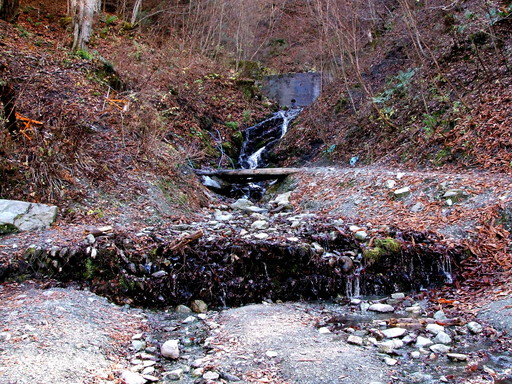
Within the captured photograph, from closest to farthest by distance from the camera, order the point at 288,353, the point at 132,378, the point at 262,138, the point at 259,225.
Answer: the point at 132,378 → the point at 288,353 → the point at 259,225 → the point at 262,138

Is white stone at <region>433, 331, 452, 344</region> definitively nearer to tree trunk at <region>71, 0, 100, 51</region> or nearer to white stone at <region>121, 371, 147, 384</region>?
white stone at <region>121, 371, 147, 384</region>

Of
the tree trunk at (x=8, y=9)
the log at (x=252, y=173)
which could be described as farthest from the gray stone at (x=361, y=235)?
the tree trunk at (x=8, y=9)

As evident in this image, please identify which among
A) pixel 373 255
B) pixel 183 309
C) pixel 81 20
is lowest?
pixel 183 309

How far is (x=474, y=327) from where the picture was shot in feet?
10.5

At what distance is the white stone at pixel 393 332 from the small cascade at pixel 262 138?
898 centimetres

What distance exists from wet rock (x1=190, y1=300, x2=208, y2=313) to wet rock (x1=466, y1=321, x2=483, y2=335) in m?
2.43

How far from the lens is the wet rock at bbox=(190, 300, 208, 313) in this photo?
407 cm

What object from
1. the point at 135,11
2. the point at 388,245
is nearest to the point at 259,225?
the point at 388,245

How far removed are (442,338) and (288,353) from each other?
4.05ft

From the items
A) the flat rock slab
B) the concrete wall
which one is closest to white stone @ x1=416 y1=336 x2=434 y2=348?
the flat rock slab

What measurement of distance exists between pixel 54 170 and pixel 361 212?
4.62m

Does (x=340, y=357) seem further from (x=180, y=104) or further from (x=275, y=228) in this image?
(x=180, y=104)

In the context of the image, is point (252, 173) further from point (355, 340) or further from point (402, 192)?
point (355, 340)

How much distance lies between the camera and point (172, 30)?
16188 mm
